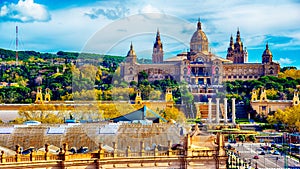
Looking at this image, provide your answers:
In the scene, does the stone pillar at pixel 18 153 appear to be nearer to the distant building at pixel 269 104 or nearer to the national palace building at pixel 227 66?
the national palace building at pixel 227 66

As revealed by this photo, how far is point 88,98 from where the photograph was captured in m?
47.3

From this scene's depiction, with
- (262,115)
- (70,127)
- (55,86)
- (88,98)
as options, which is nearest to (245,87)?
(262,115)

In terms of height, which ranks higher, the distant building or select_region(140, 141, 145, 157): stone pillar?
the distant building

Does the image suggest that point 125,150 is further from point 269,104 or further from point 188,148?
point 269,104

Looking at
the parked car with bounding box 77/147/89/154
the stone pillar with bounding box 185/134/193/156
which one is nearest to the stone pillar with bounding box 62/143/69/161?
the parked car with bounding box 77/147/89/154

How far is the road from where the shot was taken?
40.9 m

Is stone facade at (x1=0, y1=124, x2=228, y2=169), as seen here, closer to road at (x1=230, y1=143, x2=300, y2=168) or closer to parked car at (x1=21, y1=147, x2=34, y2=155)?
parked car at (x1=21, y1=147, x2=34, y2=155)

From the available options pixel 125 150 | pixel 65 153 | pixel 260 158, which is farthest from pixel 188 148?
pixel 260 158

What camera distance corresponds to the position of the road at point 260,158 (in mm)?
40884

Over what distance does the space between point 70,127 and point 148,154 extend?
13.8 ft

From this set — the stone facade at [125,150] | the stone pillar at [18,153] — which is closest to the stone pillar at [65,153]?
the stone facade at [125,150]

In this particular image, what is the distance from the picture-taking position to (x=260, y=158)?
46.0m

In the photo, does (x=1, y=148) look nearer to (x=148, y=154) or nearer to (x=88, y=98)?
(x=148, y=154)

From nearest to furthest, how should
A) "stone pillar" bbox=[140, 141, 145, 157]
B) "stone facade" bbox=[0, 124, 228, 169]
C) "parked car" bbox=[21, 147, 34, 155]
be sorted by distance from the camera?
"stone facade" bbox=[0, 124, 228, 169], "parked car" bbox=[21, 147, 34, 155], "stone pillar" bbox=[140, 141, 145, 157]
